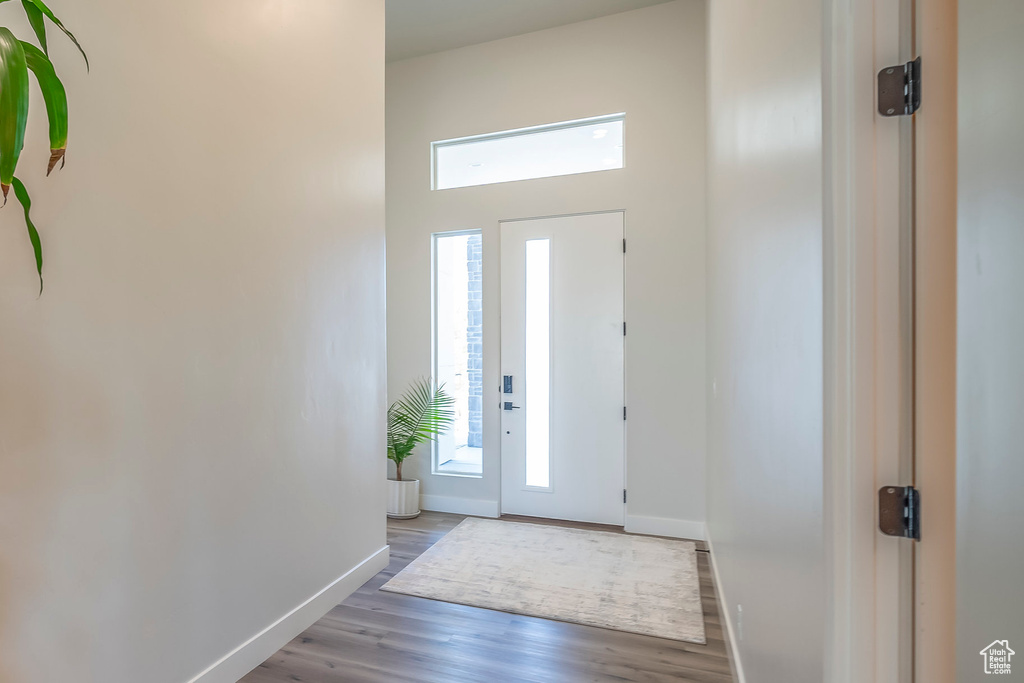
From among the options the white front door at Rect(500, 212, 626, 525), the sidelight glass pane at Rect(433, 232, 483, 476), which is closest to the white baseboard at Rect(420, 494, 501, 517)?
the white front door at Rect(500, 212, 626, 525)

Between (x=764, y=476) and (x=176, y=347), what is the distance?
78.3 inches

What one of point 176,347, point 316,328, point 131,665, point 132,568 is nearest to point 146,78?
point 176,347

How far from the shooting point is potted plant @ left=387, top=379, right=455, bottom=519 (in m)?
4.11

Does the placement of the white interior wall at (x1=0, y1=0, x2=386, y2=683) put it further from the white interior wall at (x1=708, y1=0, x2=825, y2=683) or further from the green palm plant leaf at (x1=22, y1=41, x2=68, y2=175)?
the white interior wall at (x1=708, y1=0, x2=825, y2=683)

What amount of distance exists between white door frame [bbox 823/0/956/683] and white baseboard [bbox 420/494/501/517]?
11.1ft

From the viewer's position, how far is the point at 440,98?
4.30 m

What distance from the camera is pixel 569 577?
118 inches

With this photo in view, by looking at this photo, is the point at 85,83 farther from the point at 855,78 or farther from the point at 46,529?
the point at 855,78

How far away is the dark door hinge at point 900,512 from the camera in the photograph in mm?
833

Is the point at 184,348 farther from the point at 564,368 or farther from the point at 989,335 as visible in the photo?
the point at 564,368

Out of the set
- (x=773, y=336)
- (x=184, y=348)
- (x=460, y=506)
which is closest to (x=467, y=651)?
(x=184, y=348)

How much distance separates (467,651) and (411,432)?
6.82 ft

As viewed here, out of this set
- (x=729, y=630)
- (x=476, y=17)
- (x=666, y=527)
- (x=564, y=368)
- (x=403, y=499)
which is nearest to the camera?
(x=729, y=630)

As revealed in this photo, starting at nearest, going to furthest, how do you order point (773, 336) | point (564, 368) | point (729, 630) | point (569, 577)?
1. point (773, 336)
2. point (729, 630)
3. point (569, 577)
4. point (564, 368)
